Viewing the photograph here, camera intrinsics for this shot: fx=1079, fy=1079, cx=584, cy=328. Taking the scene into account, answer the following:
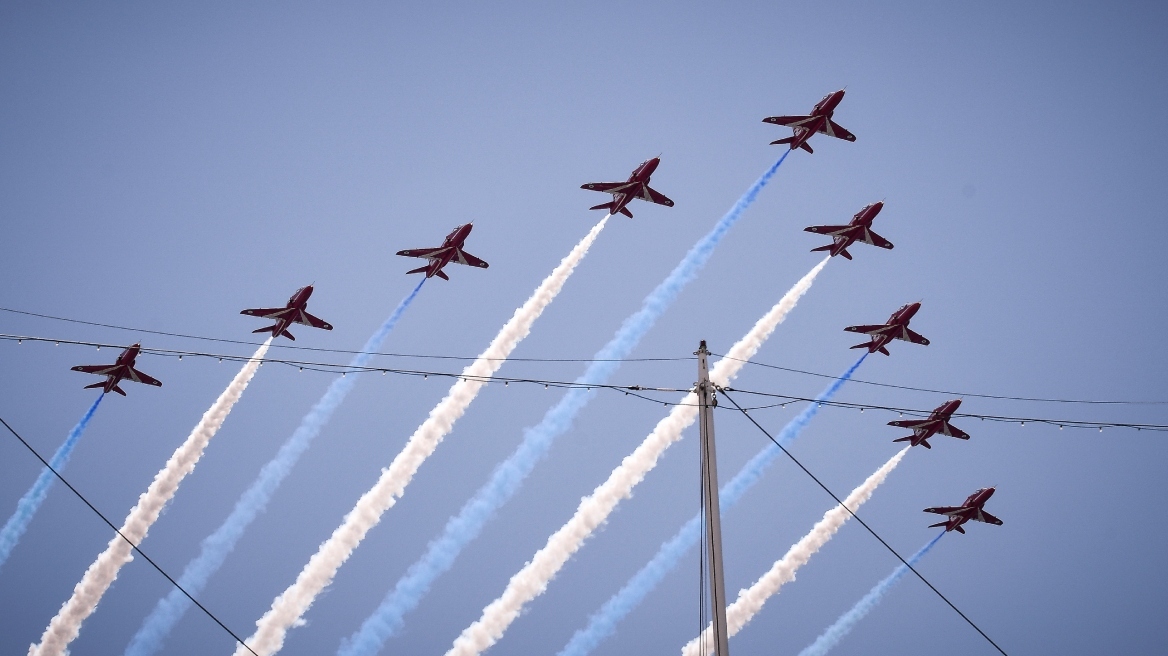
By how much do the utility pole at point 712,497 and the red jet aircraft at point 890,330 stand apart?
30.8m

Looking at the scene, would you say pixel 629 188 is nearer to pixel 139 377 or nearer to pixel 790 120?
pixel 790 120

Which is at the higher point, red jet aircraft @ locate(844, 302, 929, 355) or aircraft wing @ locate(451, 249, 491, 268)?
red jet aircraft @ locate(844, 302, 929, 355)

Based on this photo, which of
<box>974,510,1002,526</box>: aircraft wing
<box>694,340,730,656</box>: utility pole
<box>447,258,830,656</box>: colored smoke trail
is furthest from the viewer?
<box>974,510,1002,526</box>: aircraft wing

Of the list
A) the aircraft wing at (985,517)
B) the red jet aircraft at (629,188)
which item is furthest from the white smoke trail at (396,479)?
the aircraft wing at (985,517)

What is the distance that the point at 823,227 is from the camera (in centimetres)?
5688

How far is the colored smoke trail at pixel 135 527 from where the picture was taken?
163ft

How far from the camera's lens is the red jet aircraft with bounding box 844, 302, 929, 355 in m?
58.6

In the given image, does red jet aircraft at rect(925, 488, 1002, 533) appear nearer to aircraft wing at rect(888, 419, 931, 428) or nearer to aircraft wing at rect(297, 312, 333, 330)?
aircraft wing at rect(888, 419, 931, 428)

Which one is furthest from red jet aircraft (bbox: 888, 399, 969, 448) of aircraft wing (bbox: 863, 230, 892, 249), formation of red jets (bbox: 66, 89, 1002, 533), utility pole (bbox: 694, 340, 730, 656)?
utility pole (bbox: 694, 340, 730, 656)

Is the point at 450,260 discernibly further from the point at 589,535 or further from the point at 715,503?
the point at 715,503

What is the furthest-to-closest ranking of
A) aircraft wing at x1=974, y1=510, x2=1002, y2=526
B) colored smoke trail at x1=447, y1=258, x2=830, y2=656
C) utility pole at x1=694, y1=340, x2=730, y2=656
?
1. aircraft wing at x1=974, y1=510, x2=1002, y2=526
2. colored smoke trail at x1=447, y1=258, x2=830, y2=656
3. utility pole at x1=694, y1=340, x2=730, y2=656

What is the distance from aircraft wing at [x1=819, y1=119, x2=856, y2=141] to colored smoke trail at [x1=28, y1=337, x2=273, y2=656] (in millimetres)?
31715

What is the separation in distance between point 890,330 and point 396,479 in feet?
90.3

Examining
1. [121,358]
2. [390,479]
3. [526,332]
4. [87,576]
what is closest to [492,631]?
[390,479]
